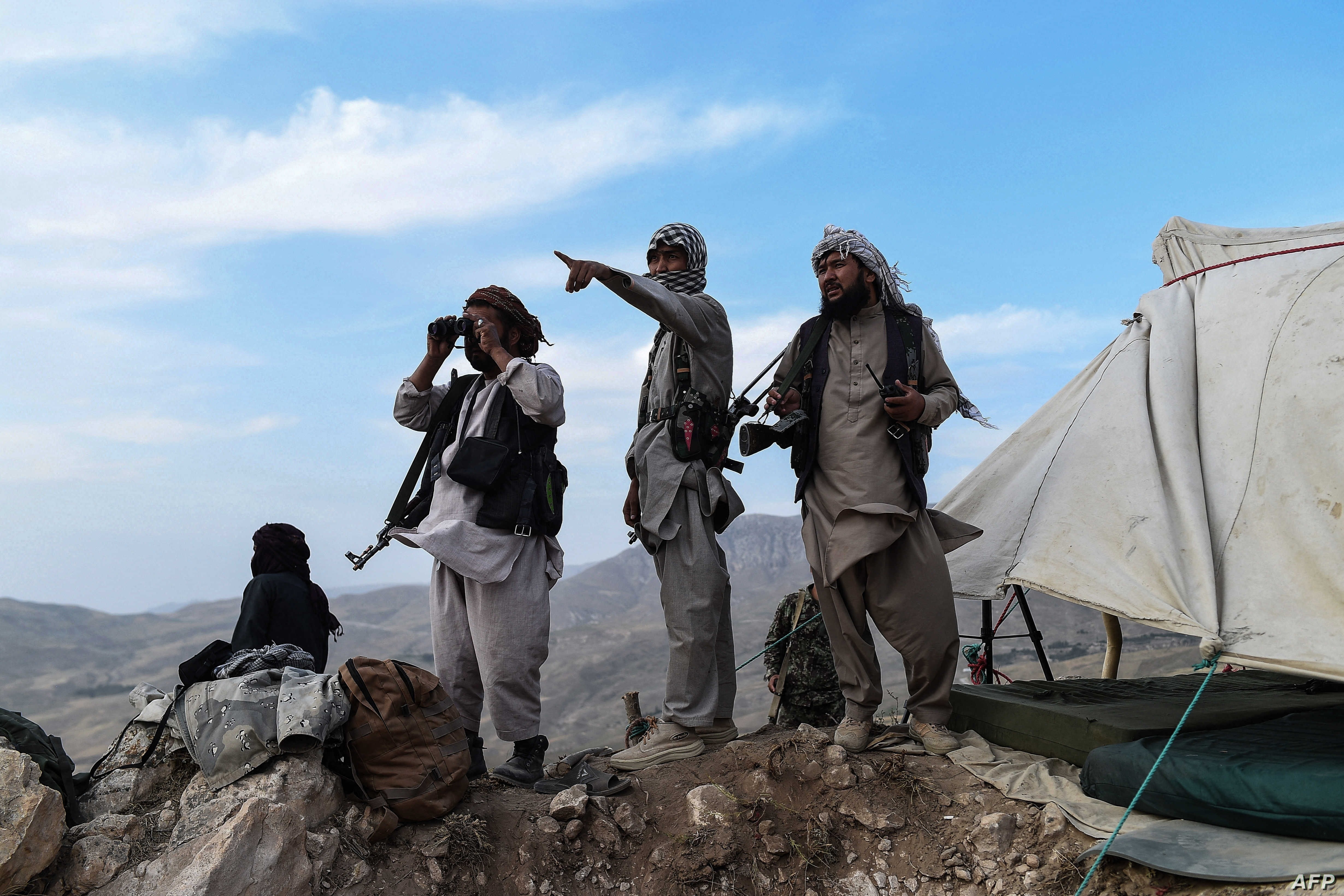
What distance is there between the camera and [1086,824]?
9.09ft

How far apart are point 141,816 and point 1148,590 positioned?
3530 millimetres

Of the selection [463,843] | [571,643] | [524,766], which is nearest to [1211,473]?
[524,766]

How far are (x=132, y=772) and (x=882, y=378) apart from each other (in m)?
3.08

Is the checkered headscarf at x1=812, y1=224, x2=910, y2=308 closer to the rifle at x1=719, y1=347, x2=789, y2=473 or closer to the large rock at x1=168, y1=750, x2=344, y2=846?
the rifle at x1=719, y1=347, x2=789, y2=473

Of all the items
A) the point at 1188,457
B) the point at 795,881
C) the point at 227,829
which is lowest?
the point at 795,881

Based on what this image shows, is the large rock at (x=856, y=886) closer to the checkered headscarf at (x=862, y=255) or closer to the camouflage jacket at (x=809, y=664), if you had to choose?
the camouflage jacket at (x=809, y=664)

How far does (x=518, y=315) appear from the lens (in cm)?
359

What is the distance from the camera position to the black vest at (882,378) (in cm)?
342

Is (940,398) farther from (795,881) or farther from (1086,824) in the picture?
(795,881)

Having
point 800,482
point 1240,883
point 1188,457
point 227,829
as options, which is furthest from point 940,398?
point 227,829

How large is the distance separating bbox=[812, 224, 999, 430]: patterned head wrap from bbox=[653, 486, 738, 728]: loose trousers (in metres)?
1.17

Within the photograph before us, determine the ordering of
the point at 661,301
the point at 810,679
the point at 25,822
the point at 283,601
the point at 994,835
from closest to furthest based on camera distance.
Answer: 1. the point at 25,822
2. the point at 994,835
3. the point at 661,301
4. the point at 810,679
5. the point at 283,601

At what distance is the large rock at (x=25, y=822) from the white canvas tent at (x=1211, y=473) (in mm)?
3449

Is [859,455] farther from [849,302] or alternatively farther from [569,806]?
[569,806]
